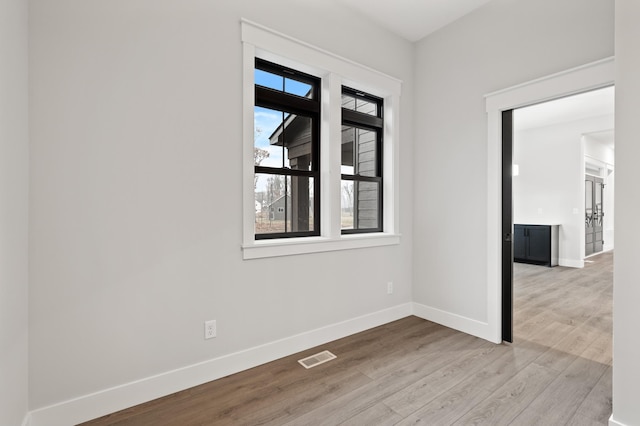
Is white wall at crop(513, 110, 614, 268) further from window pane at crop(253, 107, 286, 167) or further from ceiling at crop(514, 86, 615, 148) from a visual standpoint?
window pane at crop(253, 107, 286, 167)

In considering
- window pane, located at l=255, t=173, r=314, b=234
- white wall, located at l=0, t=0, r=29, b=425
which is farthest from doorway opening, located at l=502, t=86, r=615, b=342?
white wall, located at l=0, t=0, r=29, b=425

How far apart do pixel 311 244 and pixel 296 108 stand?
3.94 ft

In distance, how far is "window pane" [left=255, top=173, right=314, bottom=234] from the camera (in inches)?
103

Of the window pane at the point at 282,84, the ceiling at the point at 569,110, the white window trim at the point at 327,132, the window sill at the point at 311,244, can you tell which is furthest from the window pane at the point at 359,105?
the ceiling at the point at 569,110

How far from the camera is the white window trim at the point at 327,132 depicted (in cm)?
234

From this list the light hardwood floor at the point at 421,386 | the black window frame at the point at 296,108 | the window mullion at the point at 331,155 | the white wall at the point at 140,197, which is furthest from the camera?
the window mullion at the point at 331,155

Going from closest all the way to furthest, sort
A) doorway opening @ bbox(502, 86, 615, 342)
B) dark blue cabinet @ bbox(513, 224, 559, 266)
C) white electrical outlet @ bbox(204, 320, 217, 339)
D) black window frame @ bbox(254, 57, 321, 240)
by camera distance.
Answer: white electrical outlet @ bbox(204, 320, 217, 339)
black window frame @ bbox(254, 57, 321, 240)
doorway opening @ bbox(502, 86, 615, 342)
dark blue cabinet @ bbox(513, 224, 559, 266)

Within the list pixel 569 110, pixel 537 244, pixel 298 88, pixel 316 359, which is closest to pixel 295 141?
pixel 298 88

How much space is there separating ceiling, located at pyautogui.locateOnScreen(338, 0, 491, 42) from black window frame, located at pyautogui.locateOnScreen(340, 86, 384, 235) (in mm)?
714

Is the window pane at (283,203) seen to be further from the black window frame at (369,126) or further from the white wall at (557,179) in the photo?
the white wall at (557,179)

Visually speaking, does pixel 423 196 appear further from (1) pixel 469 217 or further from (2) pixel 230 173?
(2) pixel 230 173

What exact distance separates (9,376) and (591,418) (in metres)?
3.01

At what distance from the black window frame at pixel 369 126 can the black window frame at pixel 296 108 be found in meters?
0.33

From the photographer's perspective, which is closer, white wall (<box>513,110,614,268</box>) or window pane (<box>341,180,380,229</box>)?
window pane (<box>341,180,380,229</box>)
